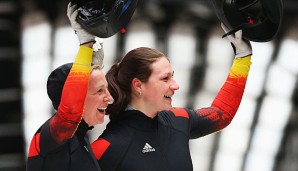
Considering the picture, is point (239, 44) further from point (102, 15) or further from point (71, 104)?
point (71, 104)

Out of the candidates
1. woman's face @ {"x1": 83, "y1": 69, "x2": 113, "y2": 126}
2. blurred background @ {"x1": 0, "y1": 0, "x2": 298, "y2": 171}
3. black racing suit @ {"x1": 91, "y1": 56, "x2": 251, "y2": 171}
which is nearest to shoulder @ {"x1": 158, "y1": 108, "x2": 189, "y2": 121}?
black racing suit @ {"x1": 91, "y1": 56, "x2": 251, "y2": 171}

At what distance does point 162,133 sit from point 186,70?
224cm

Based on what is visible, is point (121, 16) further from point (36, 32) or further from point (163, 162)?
point (36, 32)

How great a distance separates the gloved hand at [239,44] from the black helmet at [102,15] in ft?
1.71

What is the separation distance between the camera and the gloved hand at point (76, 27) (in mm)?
2988

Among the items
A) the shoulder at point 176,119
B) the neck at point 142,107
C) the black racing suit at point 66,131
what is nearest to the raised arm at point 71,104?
the black racing suit at point 66,131

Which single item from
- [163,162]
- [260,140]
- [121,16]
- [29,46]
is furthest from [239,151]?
[121,16]

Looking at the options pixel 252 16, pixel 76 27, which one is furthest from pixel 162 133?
pixel 76 27

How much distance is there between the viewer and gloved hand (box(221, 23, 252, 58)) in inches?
136

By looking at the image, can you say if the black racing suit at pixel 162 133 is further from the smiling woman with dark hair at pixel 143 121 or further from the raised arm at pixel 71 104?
the raised arm at pixel 71 104

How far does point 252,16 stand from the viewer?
3.42 meters

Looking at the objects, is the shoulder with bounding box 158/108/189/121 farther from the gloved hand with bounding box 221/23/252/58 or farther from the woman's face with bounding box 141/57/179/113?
the gloved hand with bounding box 221/23/252/58

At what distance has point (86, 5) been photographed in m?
3.03

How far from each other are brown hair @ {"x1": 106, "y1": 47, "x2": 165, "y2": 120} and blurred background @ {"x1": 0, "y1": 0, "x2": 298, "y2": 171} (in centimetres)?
202
